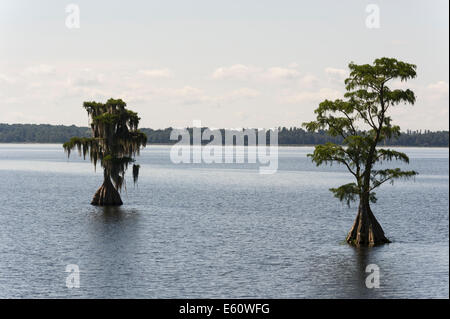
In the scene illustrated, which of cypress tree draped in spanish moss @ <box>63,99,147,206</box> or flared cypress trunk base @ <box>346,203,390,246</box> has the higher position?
cypress tree draped in spanish moss @ <box>63,99,147,206</box>

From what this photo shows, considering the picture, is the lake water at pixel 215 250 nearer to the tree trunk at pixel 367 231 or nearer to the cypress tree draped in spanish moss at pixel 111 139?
the tree trunk at pixel 367 231

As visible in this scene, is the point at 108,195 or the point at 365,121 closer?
the point at 365,121

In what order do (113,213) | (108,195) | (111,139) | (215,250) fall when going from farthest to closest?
(108,195), (111,139), (113,213), (215,250)

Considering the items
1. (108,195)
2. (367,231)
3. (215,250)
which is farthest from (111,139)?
(367,231)

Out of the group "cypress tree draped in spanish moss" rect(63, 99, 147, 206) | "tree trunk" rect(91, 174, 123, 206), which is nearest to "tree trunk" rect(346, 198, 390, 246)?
"cypress tree draped in spanish moss" rect(63, 99, 147, 206)

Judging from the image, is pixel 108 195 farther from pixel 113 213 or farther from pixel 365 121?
pixel 365 121

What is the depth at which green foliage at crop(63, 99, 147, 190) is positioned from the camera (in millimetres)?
69250

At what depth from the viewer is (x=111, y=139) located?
69.9 metres

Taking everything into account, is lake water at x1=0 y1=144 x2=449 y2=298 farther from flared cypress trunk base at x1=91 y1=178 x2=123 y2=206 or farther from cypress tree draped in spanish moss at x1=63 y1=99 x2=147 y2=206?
cypress tree draped in spanish moss at x1=63 y1=99 x2=147 y2=206

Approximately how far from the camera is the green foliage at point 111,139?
6925cm

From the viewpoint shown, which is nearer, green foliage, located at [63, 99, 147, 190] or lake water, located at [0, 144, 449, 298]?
lake water, located at [0, 144, 449, 298]
